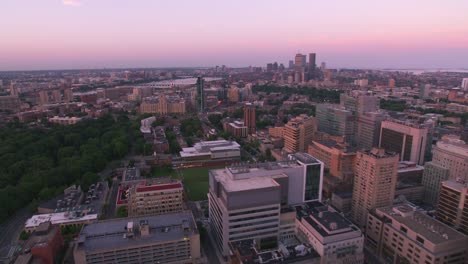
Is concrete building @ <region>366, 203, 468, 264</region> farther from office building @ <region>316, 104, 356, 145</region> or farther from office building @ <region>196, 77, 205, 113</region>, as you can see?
office building @ <region>196, 77, 205, 113</region>

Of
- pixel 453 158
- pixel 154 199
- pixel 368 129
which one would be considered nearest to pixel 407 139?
pixel 368 129

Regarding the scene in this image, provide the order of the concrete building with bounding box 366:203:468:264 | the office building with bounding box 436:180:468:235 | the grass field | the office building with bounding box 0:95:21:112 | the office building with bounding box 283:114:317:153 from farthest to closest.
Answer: the office building with bounding box 0:95:21:112 → the office building with bounding box 283:114:317:153 → the grass field → the office building with bounding box 436:180:468:235 → the concrete building with bounding box 366:203:468:264

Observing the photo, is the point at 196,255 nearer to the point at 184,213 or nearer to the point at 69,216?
the point at 184,213

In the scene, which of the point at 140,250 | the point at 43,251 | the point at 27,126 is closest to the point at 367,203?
the point at 140,250

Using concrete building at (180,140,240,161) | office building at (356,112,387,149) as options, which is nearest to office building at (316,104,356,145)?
office building at (356,112,387,149)

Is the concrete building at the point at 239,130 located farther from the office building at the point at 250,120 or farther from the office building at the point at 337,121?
the office building at the point at 337,121

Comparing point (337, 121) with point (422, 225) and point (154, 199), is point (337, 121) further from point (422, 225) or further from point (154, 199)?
point (154, 199)
